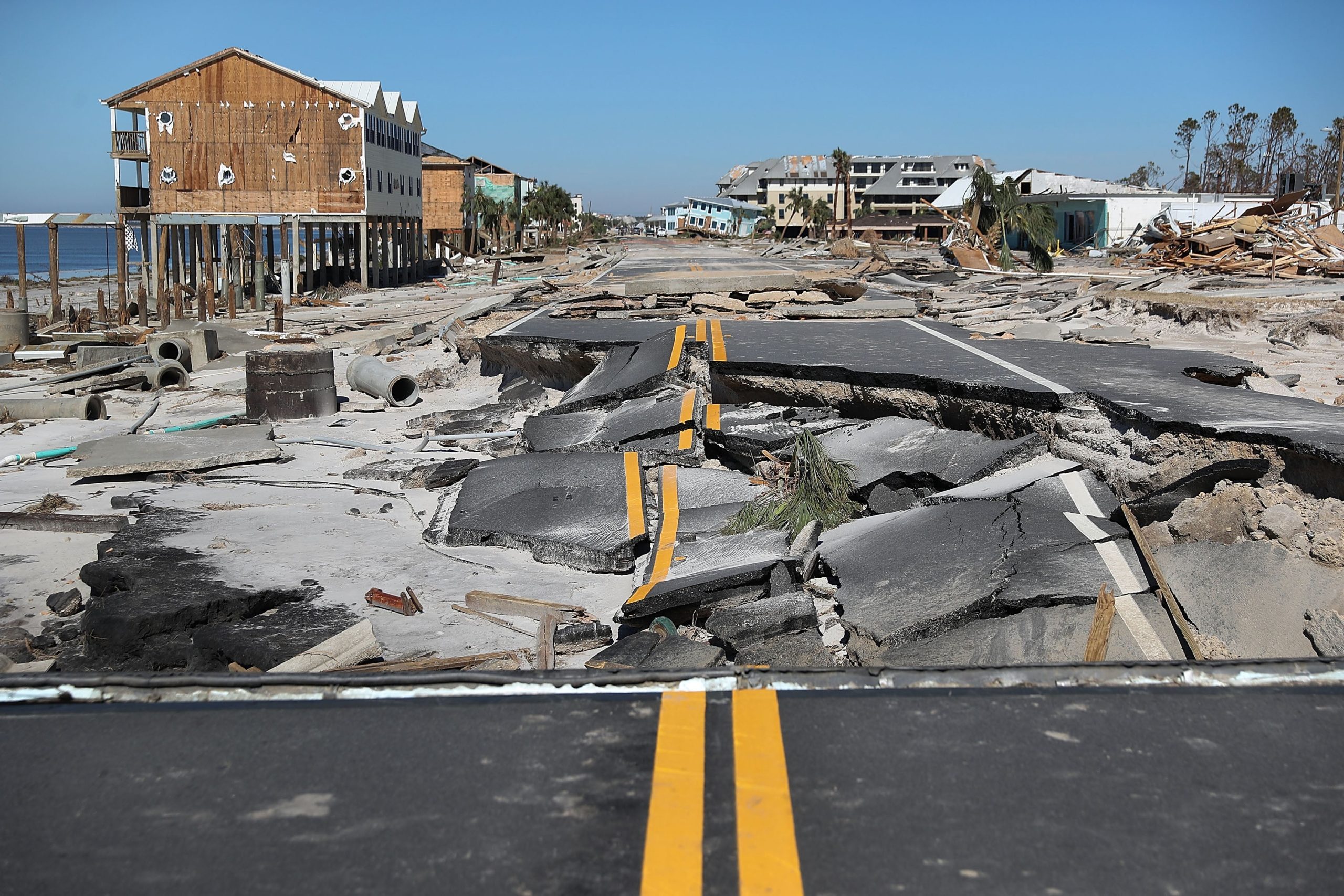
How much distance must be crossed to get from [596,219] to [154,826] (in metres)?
167

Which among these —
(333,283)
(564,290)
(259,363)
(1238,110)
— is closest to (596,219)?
(1238,110)

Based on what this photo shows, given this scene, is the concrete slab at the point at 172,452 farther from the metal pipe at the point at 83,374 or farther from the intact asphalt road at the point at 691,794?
the metal pipe at the point at 83,374

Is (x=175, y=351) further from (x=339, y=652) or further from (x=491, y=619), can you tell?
(x=339, y=652)

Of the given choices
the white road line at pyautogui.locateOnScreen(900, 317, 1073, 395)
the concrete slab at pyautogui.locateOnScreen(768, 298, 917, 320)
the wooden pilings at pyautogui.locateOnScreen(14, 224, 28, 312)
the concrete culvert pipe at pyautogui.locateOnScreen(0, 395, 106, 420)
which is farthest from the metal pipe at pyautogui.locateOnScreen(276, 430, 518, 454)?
the wooden pilings at pyautogui.locateOnScreen(14, 224, 28, 312)

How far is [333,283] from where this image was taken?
46.6m

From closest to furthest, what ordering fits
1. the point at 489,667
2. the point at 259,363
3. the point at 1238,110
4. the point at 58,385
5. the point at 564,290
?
the point at 489,667 → the point at 259,363 → the point at 58,385 → the point at 564,290 → the point at 1238,110

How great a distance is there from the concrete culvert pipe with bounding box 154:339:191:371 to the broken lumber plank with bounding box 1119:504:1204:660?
1655cm

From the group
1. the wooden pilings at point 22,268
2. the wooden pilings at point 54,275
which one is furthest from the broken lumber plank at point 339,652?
the wooden pilings at point 54,275

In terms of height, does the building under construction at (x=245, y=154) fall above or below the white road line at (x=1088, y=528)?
above

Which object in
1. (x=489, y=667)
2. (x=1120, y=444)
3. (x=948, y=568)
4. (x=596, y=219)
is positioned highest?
(x=596, y=219)

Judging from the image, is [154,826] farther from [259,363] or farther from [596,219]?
[596,219]

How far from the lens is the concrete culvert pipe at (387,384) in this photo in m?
14.1

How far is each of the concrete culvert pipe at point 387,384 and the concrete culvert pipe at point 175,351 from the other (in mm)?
5187

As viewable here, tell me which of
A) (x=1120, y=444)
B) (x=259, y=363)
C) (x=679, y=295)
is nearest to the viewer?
(x=1120, y=444)
